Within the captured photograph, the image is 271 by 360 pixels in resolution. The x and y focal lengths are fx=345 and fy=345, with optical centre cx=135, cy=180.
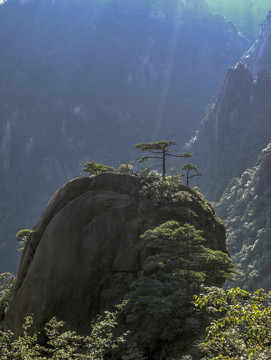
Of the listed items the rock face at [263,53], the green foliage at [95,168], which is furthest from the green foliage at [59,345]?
the rock face at [263,53]

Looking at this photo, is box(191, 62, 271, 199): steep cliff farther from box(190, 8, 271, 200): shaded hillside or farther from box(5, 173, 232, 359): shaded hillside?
box(5, 173, 232, 359): shaded hillside

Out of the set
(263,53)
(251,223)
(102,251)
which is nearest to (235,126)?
(263,53)

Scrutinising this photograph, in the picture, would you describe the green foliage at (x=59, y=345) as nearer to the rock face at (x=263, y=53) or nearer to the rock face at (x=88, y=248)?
the rock face at (x=88, y=248)

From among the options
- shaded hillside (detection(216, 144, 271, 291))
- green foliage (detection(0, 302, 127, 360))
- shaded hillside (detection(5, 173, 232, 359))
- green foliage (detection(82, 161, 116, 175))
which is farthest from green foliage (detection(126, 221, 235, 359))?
shaded hillside (detection(216, 144, 271, 291))

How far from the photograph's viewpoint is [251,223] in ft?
227

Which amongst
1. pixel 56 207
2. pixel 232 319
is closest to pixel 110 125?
pixel 56 207

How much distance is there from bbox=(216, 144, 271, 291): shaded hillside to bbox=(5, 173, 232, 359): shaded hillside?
3486 centimetres

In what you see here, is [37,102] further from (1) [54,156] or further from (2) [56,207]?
(2) [56,207]

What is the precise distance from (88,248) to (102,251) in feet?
2.42

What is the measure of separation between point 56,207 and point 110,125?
174650 mm

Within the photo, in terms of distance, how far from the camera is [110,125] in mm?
192500

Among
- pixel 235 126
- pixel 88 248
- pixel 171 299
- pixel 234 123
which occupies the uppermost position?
pixel 234 123

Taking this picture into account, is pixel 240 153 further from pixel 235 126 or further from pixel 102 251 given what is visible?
pixel 102 251

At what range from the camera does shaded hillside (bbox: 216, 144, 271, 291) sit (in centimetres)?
5382
